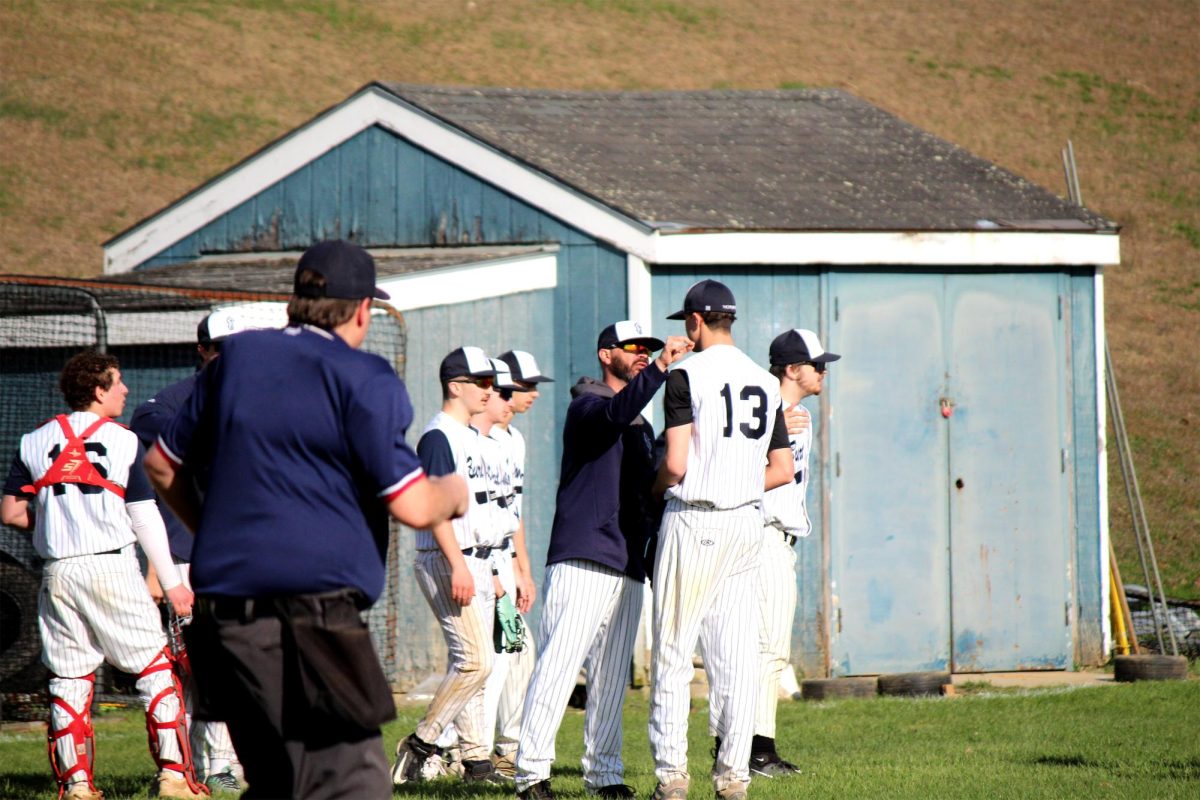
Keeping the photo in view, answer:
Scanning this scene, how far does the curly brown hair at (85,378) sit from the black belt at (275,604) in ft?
Answer: 10.9

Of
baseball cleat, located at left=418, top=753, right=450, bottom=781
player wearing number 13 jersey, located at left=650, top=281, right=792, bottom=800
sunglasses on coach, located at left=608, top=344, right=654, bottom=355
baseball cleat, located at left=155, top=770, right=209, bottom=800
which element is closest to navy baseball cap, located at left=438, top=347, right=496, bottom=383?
sunglasses on coach, located at left=608, top=344, right=654, bottom=355

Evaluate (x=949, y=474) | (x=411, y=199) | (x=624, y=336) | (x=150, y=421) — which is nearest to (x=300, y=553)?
(x=624, y=336)

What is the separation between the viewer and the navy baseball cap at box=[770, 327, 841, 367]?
829 centimetres

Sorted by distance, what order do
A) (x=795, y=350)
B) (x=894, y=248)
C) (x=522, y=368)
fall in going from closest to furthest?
(x=795, y=350) → (x=522, y=368) → (x=894, y=248)

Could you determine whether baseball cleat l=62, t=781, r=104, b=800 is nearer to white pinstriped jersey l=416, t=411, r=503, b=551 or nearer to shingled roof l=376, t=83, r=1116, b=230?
white pinstriped jersey l=416, t=411, r=503, b=551

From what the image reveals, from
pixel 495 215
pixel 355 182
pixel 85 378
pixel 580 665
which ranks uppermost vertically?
pixel 355 182

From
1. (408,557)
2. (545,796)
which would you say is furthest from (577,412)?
(408,557)

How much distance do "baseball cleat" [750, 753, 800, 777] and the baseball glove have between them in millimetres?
1291

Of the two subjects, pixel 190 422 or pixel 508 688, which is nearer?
pixel 190 422

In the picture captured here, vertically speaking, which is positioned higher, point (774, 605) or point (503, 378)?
point (503, 378)

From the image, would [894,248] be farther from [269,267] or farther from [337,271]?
[337,271]

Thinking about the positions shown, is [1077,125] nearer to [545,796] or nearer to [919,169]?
[919,169]

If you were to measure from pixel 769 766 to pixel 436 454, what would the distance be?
2.25 metres

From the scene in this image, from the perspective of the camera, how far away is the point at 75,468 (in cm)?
735
